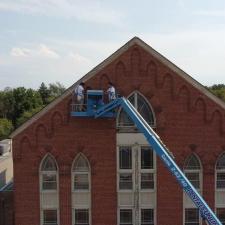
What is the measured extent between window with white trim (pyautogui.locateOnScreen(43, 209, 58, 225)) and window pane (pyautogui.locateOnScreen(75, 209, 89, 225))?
1218 millimetres

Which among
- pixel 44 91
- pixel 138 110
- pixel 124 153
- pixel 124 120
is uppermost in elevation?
pixel 44 91

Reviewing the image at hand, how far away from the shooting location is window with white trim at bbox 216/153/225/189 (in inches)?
1017

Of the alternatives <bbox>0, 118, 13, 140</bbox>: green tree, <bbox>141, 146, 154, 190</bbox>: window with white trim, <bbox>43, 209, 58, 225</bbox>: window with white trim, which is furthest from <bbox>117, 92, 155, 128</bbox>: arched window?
<bbox>0, 118, 13, 140</bbox>: green tree

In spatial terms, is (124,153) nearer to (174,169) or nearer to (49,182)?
(49,182)

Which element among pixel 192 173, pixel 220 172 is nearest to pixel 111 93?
pixel 192 173

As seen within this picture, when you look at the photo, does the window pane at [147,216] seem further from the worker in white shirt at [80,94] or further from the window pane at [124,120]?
the worker in white shirt at [80,94]

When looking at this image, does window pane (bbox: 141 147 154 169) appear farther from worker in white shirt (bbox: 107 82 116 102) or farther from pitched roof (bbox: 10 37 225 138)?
pitched roof (bbox: 10 37 225 138)

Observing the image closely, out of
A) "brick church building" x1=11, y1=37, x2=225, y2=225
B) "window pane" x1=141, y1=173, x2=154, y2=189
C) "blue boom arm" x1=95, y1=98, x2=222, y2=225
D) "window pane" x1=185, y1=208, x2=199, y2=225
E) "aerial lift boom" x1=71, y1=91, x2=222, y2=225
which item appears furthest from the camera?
"window pane" x1=185, y1=208, x2=199, y2=225

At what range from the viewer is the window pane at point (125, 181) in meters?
25.9

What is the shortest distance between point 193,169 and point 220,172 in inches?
62.5

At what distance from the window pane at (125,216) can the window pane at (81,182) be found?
256 centimetres

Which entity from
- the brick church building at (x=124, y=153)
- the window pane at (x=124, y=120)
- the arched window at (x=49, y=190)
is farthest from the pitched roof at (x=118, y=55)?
the window pane at (x=124, y=120)

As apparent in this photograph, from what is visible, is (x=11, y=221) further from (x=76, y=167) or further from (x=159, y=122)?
(x=159, y=122)

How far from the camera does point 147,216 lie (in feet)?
85.4
